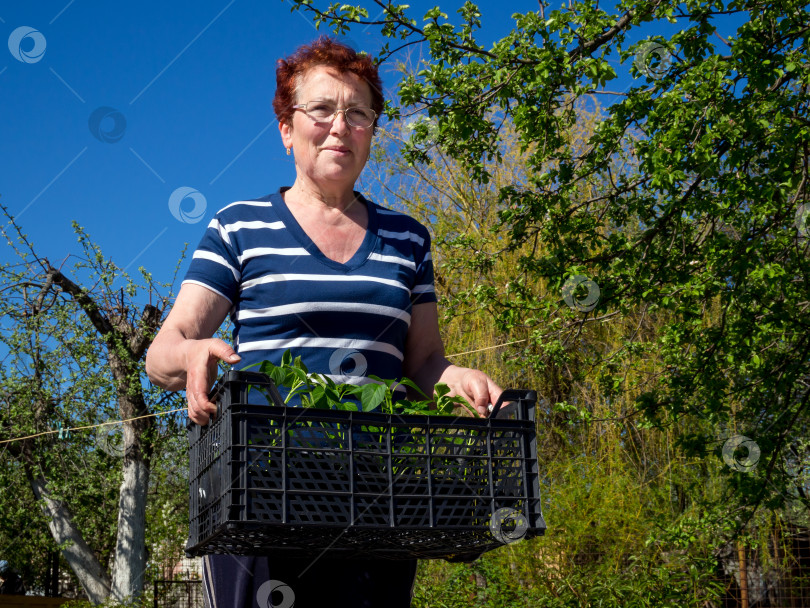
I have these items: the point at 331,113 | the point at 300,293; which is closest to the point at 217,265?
the point at 300,293

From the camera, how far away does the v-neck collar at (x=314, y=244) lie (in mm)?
1661

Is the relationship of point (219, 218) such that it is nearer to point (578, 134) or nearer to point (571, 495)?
point (571, 495)

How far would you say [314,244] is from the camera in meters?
1.67

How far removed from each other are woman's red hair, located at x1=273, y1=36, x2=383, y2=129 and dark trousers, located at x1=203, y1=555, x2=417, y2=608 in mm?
899

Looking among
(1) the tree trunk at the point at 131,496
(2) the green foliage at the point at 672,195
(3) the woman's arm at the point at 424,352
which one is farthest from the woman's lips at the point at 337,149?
(1) the tree trunk at the point at 131,496

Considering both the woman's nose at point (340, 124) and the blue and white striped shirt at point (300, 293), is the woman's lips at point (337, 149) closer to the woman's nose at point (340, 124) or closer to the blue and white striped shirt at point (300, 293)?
the woman's nose at point (340, 124)

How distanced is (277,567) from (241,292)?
530 millimetres

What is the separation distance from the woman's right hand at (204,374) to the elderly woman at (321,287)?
0.10 meters

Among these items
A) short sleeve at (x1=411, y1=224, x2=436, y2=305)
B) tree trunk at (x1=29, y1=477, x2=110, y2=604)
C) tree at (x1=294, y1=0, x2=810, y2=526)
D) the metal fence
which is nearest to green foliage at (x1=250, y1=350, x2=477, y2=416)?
short sleeve at (x1=411, y1=224, x2=436, y2=305)

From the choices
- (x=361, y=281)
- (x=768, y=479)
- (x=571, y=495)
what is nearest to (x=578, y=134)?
(x=571, y=495)

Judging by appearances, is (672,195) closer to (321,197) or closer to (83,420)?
(321,197)

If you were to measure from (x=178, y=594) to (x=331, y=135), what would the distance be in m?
11.3

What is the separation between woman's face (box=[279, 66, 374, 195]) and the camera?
171cm

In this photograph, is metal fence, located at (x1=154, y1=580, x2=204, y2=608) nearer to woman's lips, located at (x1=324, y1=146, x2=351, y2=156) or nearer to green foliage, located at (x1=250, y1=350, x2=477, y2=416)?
woman's lips, located at (x1=324, y1=146, x2=351, y2=156)
